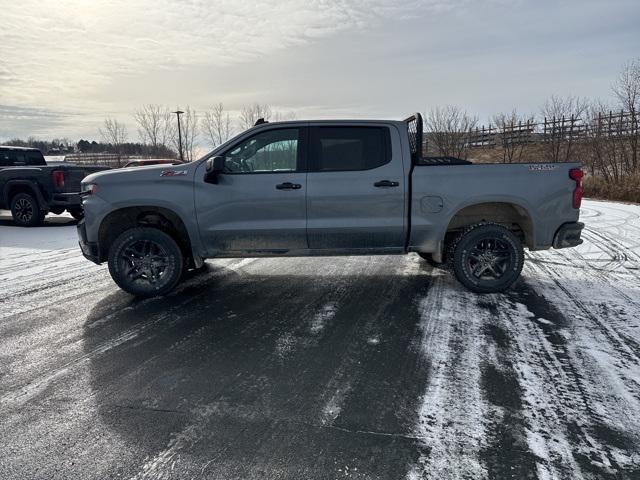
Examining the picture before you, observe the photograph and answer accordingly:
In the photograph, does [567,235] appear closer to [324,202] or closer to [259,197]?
[324,202]

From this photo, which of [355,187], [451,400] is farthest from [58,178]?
[451,400]

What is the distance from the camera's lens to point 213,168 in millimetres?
4598

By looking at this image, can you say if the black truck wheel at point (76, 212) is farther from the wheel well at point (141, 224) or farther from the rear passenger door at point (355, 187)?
the rear passenger door at point (355, 187)

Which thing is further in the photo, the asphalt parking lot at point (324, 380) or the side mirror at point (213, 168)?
the side mirror at point (213, 168)

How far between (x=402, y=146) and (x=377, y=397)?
9.85 feet

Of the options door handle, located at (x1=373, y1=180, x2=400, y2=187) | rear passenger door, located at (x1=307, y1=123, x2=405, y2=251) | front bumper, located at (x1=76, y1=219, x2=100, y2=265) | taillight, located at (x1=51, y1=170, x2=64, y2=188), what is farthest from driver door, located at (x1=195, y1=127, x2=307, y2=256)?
taillight, located at (x1=51, y1=170, x2=64, y2=188)

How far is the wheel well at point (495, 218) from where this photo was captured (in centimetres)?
505

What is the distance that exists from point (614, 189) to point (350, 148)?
48.9 feet

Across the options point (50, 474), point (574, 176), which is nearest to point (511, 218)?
point (574, 176)

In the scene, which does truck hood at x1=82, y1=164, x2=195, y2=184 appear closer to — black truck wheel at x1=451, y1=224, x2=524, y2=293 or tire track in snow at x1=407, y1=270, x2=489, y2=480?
tire track in snow at x1=407, y1=270, x2=489, y2=480

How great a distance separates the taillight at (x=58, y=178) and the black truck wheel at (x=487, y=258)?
9.82 metres

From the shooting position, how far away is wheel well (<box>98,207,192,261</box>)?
4.95m

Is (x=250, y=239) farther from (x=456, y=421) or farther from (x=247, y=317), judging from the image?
(x=456, y=421)

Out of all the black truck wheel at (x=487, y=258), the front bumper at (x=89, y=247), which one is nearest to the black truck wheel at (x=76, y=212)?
the front bumper at (x=89, y=247)
